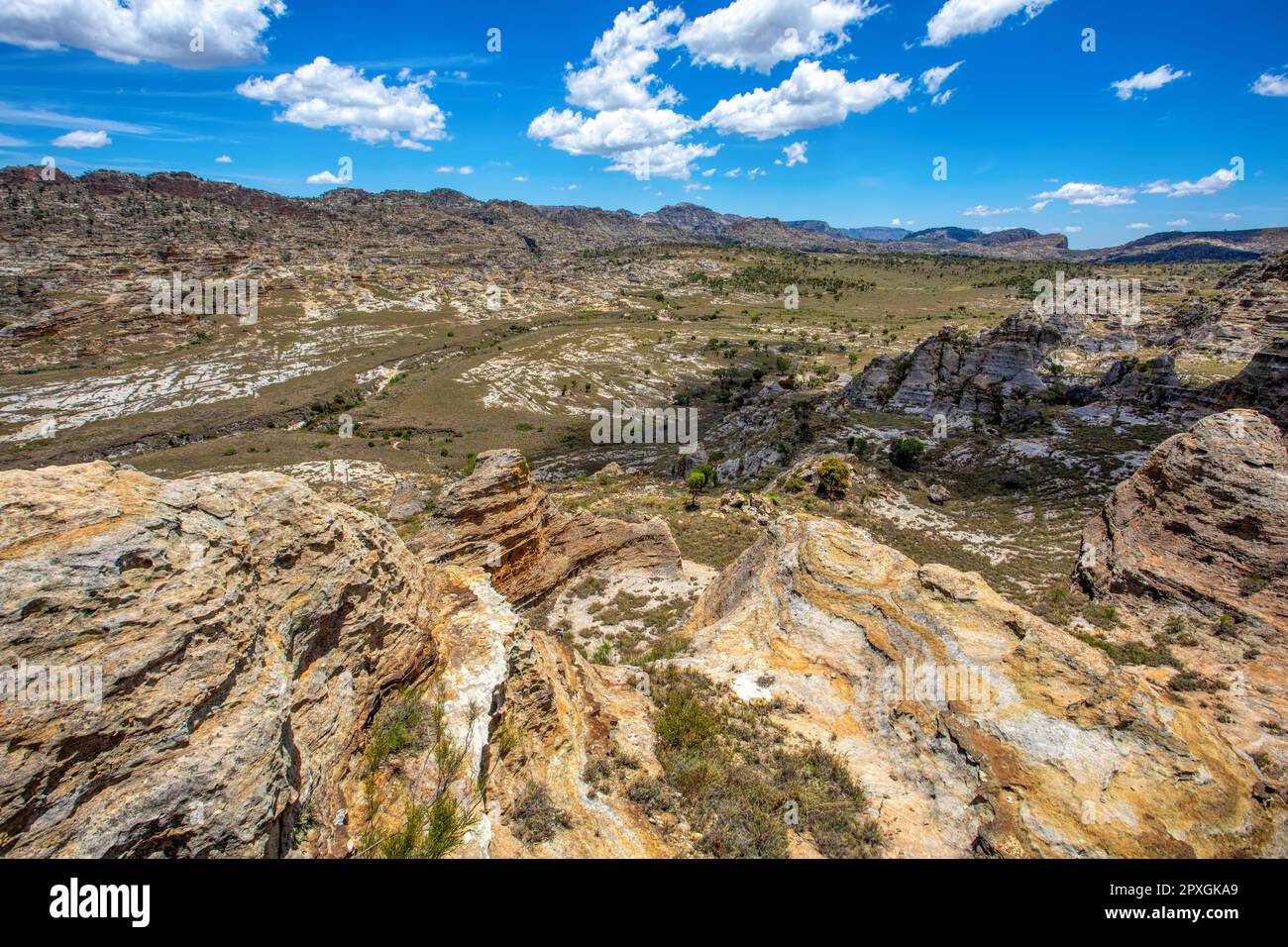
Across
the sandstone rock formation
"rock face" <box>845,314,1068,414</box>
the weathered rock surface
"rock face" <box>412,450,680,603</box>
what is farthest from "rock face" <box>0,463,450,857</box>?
"rock face" <box>845,314,1068,414</box>

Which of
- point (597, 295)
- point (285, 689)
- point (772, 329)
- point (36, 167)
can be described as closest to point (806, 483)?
point (285, 689)

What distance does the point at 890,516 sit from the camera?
26.1 meters

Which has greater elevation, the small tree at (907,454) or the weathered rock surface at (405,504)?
the small tree at (907,454)

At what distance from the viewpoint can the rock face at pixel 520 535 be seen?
56.0 ft

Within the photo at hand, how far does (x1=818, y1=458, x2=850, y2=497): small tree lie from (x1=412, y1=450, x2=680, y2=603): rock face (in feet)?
35.8

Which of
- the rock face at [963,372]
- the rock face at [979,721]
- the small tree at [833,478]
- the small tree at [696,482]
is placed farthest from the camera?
the rock face at [963,372]

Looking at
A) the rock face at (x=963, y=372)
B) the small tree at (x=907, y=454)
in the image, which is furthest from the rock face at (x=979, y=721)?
the rock face at (x=963, y=372)

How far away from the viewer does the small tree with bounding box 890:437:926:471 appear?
32281 millimetres

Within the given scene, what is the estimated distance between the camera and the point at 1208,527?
15.0 meters

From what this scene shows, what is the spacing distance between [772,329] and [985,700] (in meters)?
122

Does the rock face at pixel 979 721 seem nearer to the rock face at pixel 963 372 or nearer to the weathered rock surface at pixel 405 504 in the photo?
the weathered rock surface at pixel 405 504

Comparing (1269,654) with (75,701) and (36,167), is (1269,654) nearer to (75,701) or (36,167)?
(75,701)

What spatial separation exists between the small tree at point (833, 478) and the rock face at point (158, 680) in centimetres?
2467

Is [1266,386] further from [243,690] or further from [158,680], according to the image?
[158,680]
